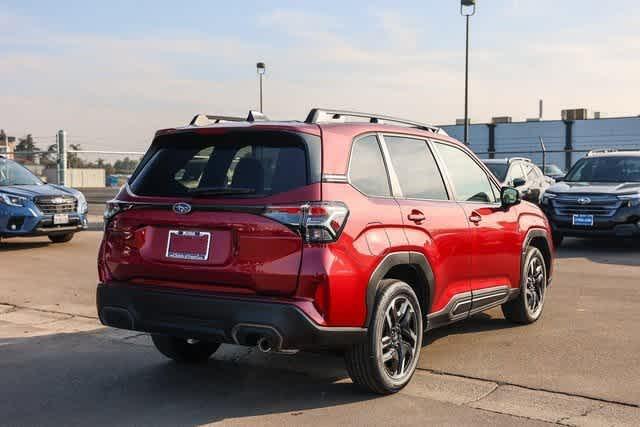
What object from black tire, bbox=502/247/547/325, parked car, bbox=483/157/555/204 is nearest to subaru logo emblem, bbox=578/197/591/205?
parked car, bbox=483/157/555/204

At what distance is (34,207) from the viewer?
12969 mm

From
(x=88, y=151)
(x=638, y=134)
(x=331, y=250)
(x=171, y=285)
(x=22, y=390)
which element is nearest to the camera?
(x=331, y=250)

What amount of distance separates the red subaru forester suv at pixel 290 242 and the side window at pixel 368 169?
1 centimetres

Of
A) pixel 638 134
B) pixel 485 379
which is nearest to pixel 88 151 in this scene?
pixel 485 379

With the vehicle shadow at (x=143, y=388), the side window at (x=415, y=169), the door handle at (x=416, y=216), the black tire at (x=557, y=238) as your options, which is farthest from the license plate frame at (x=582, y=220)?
the door handle at (x=416, y=216)

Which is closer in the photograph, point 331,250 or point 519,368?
point 331,250

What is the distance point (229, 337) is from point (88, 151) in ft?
69.3

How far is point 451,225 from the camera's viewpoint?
5871mm

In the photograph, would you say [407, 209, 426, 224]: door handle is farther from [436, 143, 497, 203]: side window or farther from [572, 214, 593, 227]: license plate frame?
[572, 214, 593, 227]: license plate frame

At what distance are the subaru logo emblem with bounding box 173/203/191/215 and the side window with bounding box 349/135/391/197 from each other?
3.26 ft

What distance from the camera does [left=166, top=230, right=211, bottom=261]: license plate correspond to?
15.8 ft

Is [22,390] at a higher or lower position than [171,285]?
lower

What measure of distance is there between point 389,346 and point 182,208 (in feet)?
5.13

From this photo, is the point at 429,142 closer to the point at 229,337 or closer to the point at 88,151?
the point at 229,337
